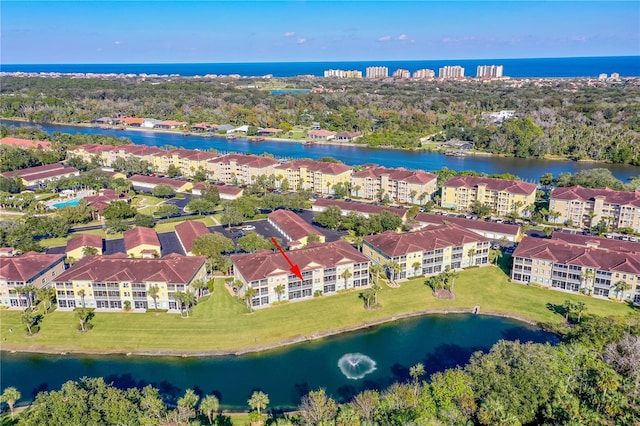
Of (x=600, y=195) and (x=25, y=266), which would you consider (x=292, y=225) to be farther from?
(x=600, y=195)

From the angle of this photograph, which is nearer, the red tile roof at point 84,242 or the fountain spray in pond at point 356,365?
the fountain spray in pond at point 356,365

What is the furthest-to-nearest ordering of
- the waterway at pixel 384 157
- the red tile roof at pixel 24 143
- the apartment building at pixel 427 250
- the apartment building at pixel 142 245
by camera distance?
the red tile roof at pixel 24 143, the waterway at pixel 384 157, the apartment building at pixel 142 245, the apartment building at pixel 427 250

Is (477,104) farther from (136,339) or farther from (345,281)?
(136,339)

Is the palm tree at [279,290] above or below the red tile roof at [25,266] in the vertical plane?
below

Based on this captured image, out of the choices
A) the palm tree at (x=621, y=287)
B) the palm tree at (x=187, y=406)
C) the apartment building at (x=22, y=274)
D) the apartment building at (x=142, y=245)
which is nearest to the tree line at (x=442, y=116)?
the palm tree at (x=621, y=287)

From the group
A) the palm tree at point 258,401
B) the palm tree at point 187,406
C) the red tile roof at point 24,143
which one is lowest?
the palm tree at point 258,401

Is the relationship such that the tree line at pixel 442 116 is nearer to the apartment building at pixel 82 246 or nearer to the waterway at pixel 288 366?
the waterway at pixel 288 366

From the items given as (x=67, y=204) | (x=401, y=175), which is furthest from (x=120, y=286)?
(x=401, y=175)
